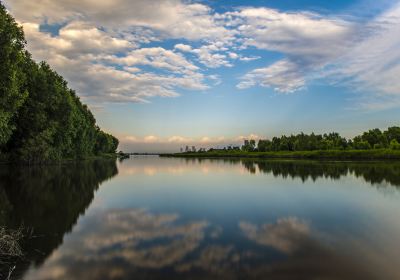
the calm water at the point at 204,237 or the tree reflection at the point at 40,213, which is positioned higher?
the tree reflection at the point at 40,213

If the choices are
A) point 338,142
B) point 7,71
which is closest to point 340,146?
point 338,142

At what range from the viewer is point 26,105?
137ft

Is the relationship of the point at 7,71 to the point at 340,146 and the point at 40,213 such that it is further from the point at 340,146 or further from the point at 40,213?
the point at 340,146

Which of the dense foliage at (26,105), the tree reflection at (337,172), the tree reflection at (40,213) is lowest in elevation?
the tree reflection at (337,172)

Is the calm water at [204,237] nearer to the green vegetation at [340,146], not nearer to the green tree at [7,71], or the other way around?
the green tree at [7,71]

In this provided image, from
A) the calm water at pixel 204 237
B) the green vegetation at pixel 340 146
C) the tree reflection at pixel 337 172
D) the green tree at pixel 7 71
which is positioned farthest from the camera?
the green vegetation at pixel 340 146

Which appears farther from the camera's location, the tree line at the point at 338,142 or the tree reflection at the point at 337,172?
the tree line at the point at 338,142

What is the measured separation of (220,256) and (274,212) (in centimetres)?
777

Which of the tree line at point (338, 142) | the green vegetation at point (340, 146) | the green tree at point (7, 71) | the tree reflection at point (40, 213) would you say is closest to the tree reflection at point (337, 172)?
the tree reflection at point (40, 213)

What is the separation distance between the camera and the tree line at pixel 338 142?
127 metres

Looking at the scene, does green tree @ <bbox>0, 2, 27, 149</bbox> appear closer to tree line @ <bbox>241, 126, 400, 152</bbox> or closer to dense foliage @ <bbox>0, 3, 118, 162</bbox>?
dense foliage @ <bbox>0, 3, 118, 162</bbox>

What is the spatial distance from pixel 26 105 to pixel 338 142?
418 feet

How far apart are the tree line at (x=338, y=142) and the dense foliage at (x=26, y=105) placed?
109 meters

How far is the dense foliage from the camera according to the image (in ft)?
87.9
